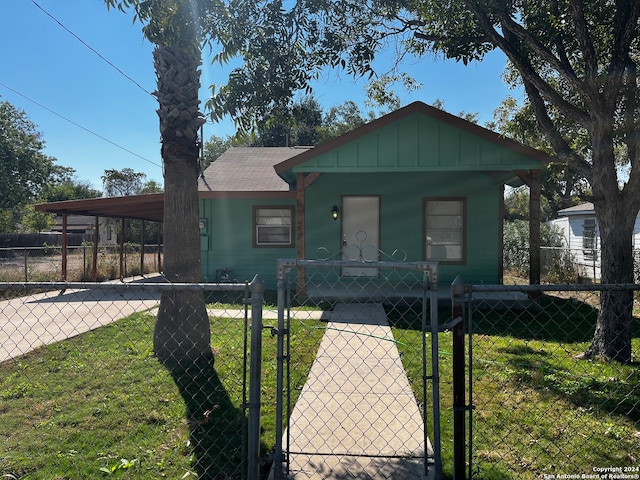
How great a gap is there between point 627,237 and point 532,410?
104 inches

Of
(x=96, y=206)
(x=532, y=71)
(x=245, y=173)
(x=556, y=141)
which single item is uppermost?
(x=532, y=71)

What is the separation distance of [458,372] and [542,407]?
6.82 feet

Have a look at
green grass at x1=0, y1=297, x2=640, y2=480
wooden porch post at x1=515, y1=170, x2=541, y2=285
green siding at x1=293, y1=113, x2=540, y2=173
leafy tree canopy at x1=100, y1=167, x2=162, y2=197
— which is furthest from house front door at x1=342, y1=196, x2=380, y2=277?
leafy tree canopy at x1=100, y1=167, x2=162, y2=197

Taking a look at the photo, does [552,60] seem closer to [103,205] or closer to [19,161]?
[103,205]

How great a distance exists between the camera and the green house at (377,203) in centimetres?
882

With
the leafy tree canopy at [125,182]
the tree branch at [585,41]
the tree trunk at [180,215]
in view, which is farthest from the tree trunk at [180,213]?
the leafy tree canopy at [125,182]

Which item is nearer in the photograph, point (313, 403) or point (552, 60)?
point (313, 403)

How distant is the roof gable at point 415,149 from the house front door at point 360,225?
85.9 inches

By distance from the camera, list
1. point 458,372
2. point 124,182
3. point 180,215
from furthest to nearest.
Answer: point 124,182 → point 180,215 → point 458,372

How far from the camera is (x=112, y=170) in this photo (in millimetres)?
50844

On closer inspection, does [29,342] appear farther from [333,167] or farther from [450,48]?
[450,48]

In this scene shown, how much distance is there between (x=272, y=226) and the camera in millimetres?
11570

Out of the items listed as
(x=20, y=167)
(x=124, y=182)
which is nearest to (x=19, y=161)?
(x=20, y=167)

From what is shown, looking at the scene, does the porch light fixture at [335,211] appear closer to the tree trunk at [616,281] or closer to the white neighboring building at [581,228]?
the tree trunk at [616,281]
